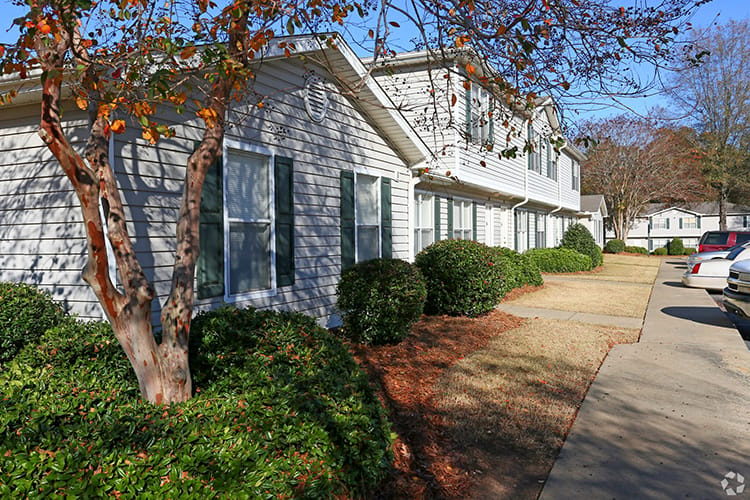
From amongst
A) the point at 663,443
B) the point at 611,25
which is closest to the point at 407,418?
the point at 663,443

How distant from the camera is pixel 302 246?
26.0 ft

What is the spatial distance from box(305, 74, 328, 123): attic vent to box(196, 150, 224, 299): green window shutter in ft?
7.48

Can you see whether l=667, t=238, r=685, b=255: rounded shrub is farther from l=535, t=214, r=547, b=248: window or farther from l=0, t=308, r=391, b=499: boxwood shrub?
l=0, t=308, r=391, b=499: boxwood shrub

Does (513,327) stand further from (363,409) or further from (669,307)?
(363,409)

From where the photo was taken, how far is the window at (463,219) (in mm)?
14570

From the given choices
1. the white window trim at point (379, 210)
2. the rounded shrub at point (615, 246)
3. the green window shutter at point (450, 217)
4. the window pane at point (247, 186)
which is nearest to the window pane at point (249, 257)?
the window pane at point (247, 186)

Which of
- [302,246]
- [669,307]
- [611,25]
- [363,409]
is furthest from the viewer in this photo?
[669,307]

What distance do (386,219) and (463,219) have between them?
5476 mm

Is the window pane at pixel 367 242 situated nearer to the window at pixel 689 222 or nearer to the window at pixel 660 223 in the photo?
the window at pixel 660 223

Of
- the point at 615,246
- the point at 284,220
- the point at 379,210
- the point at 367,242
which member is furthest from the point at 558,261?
the point at 615,246

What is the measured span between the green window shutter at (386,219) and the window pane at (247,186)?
3182mm

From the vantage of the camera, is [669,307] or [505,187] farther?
[505,187]

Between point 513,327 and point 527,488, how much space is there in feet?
19.2

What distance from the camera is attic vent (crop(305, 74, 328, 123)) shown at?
26.6ft
